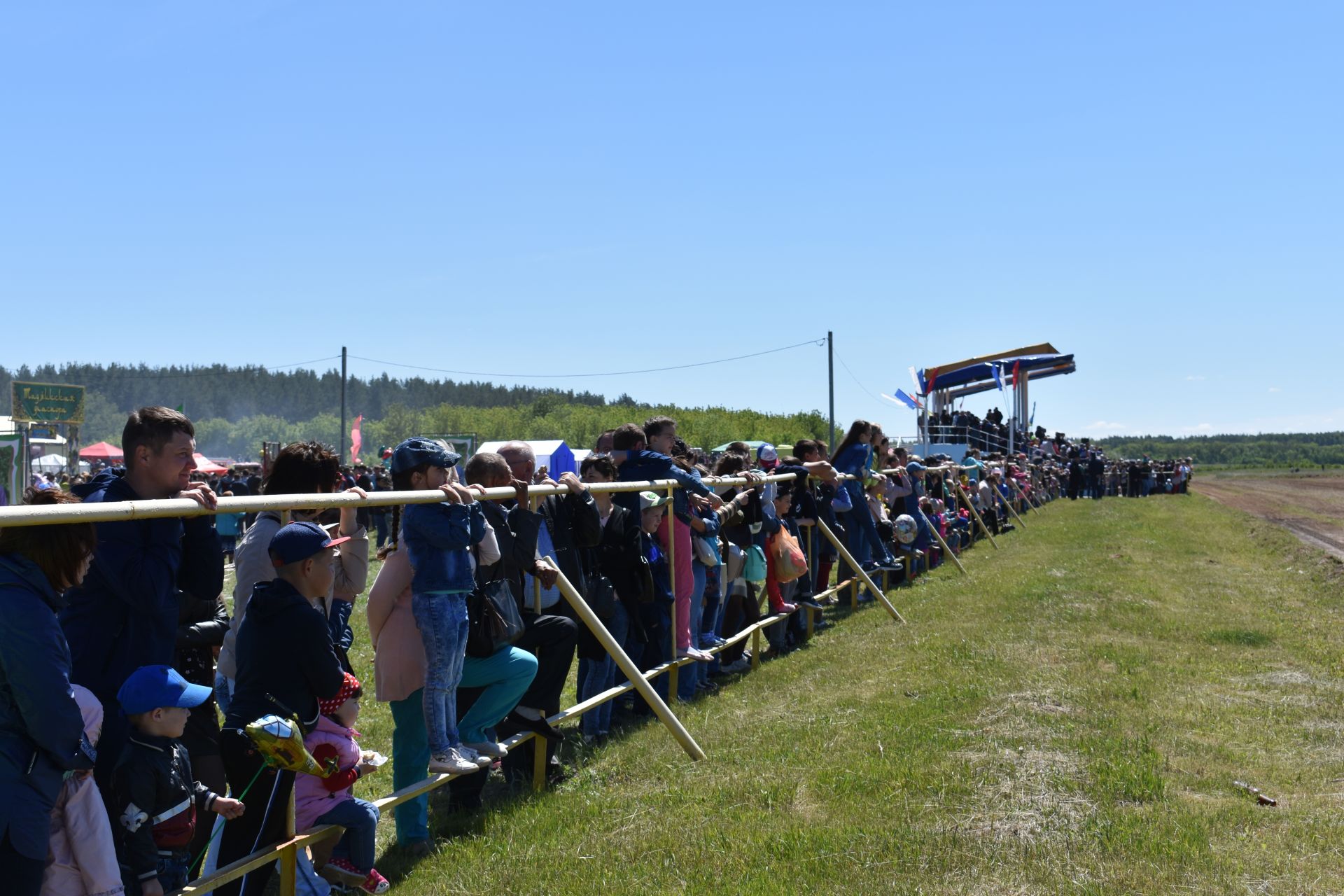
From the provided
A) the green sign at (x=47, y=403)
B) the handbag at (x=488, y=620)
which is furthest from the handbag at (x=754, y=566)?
the green sign at (x=47, y=403)

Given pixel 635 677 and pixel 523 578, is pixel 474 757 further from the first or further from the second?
pixel 635 677

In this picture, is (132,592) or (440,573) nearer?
(132,592)

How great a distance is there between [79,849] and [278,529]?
177 centimetres

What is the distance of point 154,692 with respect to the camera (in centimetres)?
350

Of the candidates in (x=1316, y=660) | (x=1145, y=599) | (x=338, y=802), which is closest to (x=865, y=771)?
(x=338, y=802)

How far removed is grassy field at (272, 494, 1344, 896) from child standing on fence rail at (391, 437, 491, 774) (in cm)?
61

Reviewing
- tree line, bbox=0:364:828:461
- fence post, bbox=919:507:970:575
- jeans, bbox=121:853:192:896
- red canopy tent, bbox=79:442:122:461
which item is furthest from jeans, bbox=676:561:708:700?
tree line, bbox=0:364:828:461

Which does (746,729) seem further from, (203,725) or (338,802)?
(203,725)

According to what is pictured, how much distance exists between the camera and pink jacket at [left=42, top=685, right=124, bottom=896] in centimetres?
321

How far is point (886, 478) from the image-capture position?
15648 millimetres

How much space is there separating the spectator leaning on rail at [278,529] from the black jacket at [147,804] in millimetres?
1202

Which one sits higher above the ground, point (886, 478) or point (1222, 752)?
point (886, 478)

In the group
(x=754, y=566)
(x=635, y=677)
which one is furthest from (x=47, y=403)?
(x=635, y=677)

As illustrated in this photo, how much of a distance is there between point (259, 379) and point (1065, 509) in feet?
516
